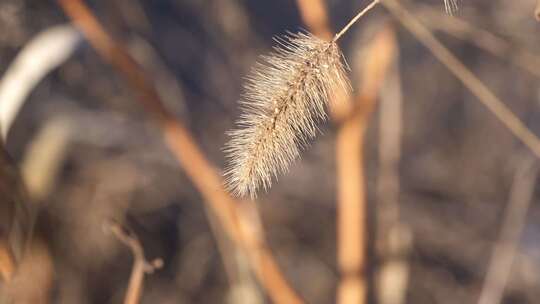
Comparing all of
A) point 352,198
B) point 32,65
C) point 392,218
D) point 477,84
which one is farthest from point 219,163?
point 477,84

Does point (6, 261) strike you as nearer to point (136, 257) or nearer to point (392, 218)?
point (136, 257)

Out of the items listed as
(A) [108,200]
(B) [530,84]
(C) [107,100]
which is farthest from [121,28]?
(B) [530,84]

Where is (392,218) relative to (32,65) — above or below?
above

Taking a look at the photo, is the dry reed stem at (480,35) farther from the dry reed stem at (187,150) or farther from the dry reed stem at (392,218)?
the dry reed stem at (187,150)

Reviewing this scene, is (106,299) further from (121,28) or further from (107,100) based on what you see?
(121,28)

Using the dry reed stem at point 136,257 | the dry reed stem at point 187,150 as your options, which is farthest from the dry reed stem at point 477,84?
the dry reed stem at point 136,257

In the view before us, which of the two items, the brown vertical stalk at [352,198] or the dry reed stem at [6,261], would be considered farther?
the brown vertical stalk at [352,198]
